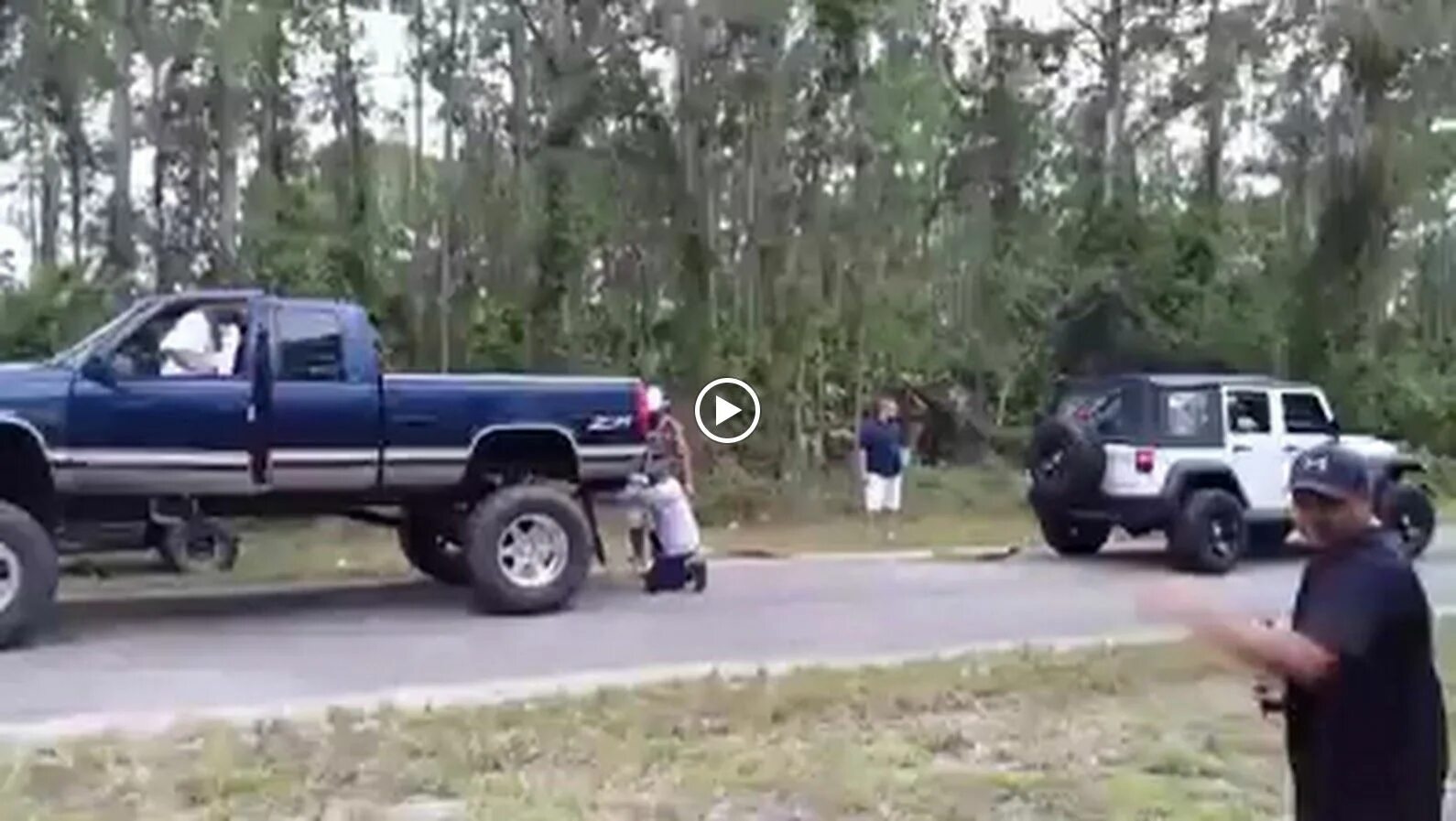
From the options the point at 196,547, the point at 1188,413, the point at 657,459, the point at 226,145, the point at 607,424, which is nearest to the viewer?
the point at 607,424

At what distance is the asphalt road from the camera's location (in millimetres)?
10344

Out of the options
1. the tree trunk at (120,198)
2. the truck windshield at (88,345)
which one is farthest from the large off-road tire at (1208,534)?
the tree trunk at (120,198)

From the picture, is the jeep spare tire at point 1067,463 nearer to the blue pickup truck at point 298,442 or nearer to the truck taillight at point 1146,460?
the truck taillight at point 1146,460

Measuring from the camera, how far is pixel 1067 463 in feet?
58.3

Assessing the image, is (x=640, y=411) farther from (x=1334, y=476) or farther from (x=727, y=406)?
(x=727, y=406)

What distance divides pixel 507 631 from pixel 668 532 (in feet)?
7.92

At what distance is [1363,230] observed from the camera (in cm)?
2977

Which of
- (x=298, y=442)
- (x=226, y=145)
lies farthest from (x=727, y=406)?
(x=298, y=442)

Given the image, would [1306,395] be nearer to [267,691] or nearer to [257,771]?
[267,691]

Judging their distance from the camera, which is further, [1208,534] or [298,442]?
[1208,534]

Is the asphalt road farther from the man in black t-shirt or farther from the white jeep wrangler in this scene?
the man in black t-shirt

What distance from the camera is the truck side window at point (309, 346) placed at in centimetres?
1273

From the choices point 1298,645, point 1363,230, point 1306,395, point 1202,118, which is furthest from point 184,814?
point 1202,118

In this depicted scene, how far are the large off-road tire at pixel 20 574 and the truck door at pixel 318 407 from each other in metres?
1.62
